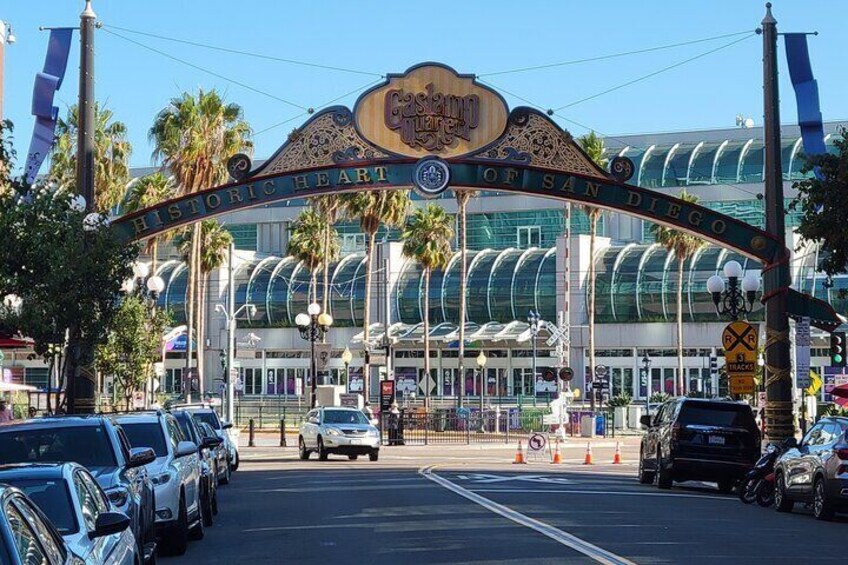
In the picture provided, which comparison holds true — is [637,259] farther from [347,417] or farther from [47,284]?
[47,284]

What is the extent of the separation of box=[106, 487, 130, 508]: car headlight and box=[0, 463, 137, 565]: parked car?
243 centimetres

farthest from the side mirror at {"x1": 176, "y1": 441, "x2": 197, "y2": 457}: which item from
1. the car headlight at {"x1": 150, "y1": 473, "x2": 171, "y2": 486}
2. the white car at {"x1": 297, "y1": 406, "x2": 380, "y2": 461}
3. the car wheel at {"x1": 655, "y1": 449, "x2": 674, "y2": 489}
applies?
the white car at {"x1": 297, "y1": 406, "x2": 380, "y2": 461}

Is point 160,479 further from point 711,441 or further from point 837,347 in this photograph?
point 837,347

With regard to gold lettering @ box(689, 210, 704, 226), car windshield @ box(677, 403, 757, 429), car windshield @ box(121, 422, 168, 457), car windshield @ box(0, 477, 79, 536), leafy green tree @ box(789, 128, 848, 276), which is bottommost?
car windshield @ box(0, 477, 79, 536)

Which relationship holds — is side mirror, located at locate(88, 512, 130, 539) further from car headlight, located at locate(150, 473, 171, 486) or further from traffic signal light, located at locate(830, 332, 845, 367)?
traffic signal light, located at locate(830, 332, 845, 367)

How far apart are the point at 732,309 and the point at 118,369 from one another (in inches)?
892

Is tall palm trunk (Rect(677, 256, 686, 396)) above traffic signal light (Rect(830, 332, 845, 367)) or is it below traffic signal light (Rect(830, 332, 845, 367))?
above

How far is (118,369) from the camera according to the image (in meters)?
51.8

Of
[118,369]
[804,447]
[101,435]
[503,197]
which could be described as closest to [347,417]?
[118,369]

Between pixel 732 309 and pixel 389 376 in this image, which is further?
pixel 389 376

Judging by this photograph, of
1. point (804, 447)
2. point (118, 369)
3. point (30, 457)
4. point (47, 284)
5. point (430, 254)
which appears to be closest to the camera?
point (30, 457)

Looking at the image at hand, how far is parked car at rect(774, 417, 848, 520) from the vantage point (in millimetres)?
23000

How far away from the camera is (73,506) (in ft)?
34.3

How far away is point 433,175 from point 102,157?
3316cm
